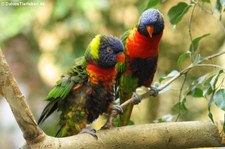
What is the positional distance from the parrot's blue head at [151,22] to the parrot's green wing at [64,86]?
1.73 ft

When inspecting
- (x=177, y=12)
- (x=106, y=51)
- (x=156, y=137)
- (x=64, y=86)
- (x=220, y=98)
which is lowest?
(x=156, y=137)

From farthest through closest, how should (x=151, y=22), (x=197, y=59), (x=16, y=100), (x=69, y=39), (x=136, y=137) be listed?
(x=69, y=39), (x=151, y=22), (x=197, y=59), (x=136, y=137), (x=16, y=100)

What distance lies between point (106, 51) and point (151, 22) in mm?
480

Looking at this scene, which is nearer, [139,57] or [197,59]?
[197,59]

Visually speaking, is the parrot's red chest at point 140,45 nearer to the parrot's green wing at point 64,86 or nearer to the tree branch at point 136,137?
the parrot's green wing at point 64,86

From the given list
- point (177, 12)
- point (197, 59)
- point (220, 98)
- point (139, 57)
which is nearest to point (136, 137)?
point (220, 98)

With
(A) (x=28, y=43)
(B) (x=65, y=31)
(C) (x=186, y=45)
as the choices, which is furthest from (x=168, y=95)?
(A) (x=28, y=43)

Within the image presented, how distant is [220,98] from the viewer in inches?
A: 71.1

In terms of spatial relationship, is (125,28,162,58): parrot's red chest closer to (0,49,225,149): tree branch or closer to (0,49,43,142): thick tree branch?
(0,49,225,149): tree branch

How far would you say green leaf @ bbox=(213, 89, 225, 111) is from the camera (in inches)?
70.2

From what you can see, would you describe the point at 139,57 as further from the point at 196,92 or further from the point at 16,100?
the point at 16,100

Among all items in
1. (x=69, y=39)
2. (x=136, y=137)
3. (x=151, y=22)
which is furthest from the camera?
(x=69, y=39)

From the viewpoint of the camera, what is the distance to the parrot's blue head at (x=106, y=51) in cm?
226

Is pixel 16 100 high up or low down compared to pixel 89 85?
up
